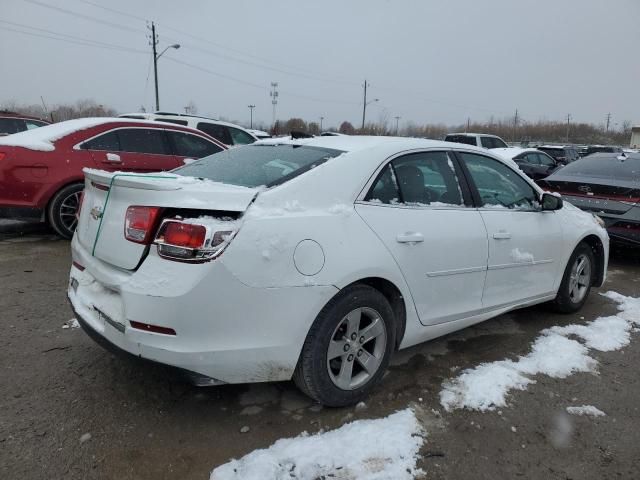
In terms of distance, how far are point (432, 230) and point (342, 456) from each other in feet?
4.60

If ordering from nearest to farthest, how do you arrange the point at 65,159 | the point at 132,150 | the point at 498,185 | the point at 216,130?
the point at 498,185 < the point at 65,159 < the point at 132,150 < the point at 216,130

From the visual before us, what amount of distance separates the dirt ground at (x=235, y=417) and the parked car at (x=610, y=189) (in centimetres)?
282

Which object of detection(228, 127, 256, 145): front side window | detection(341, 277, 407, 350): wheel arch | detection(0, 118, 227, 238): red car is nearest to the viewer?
detection(341, 277, 407, 350): wheel arch

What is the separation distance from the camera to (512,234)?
3.62 metres

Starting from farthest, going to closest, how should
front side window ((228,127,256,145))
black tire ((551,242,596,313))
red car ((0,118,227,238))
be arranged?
front side window ((228,127,256,145)) < red car ((0,118,227,238)) < black tire ((551,242,596,313))

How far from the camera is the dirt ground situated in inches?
91.7

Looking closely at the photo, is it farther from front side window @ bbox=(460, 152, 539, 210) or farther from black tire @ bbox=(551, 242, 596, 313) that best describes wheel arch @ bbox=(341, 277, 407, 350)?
black tire @ bbox=(551, 242, 596, 313)

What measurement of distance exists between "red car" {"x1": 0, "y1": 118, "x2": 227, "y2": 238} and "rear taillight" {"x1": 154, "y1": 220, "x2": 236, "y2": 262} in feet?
14.7

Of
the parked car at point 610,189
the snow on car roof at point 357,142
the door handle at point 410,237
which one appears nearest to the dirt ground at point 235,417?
the door handle at point 410,237

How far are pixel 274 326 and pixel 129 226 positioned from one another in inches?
33.8

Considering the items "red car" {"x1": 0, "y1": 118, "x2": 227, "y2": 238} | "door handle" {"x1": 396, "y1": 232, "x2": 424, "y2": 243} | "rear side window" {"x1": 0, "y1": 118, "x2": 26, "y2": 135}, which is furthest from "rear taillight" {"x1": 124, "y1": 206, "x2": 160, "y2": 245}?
"rear side window" {"x1": 0, "y1": 118, "x2": 26, "y2": 135}

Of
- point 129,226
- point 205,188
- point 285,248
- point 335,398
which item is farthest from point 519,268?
point 129,226

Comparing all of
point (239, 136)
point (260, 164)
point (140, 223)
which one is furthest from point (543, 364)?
A: point (239, 136)

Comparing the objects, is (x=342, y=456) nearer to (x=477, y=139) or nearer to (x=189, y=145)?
(x=189, y=145)
